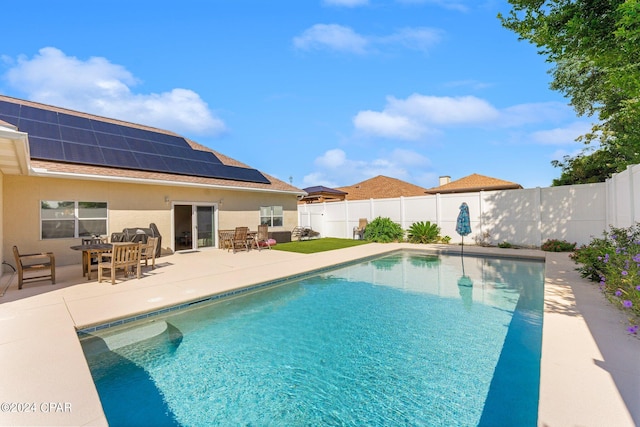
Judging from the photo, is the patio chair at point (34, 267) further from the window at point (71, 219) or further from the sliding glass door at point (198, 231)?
the sliding glass door at point (198, 231)

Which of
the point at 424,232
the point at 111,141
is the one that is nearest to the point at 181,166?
the point at 111,141

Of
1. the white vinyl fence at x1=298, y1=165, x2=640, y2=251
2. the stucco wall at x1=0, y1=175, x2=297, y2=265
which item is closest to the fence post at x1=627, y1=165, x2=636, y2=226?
the white vinyl fence at x1=298, y1=165, x2=640, y2=251

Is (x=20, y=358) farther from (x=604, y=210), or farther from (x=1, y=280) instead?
(x=604, y=210)

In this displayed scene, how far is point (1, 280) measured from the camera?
25.8 ft

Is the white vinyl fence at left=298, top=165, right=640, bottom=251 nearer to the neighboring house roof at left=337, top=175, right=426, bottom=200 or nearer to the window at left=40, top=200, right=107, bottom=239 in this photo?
the window at left=40, top=200, right=107, bottom=239

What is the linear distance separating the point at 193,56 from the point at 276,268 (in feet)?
35.6

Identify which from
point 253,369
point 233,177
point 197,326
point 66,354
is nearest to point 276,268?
point 197,326

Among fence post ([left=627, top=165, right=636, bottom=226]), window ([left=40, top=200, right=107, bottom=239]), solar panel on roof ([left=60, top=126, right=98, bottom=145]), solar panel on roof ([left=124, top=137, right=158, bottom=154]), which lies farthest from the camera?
solar panel on roof ([left=124, top=137, right=158, bottom=154])

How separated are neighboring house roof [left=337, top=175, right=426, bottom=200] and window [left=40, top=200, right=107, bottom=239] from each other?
26353 millimetres

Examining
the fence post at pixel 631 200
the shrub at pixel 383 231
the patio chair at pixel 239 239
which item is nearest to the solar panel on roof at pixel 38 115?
the patio chair at pixel 239 239

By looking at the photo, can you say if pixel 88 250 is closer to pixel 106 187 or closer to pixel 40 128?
pixel 106 187

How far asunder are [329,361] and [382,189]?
34.2 m

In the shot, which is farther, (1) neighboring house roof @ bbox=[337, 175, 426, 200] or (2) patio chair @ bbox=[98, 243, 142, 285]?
(1) neighboring house roof @ bbox=[337, 175, 426, 200]

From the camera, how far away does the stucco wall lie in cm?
927
